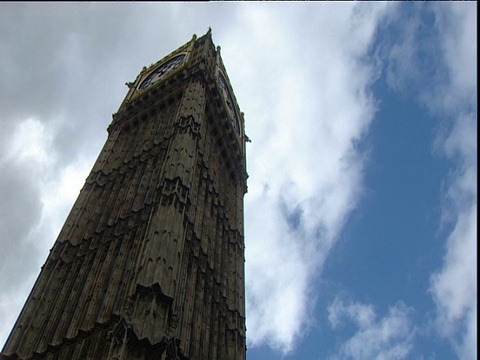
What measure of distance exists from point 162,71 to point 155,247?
34931mm

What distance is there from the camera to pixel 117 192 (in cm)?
3662

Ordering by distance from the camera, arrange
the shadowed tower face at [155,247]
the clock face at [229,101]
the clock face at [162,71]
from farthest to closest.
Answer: the clock face at [162,71], the clock face at [229,101], the shadowed tower face at [155,247]

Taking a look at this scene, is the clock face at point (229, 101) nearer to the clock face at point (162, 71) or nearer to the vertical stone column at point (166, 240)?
the clock face at point (162, 71)

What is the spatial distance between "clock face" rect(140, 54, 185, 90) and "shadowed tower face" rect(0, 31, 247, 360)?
440 centimetres

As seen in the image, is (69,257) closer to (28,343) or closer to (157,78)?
(28,343)

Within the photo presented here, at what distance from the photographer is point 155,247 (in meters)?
25.2

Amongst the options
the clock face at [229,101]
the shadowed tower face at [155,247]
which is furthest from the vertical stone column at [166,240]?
the clock face at [229,101]

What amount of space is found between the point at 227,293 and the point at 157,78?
28.6 m

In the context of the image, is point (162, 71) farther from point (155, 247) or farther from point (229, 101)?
point (155, 247)

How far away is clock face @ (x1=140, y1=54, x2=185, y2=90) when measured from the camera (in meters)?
54.4

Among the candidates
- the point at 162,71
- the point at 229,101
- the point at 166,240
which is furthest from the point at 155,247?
the point at 162,71

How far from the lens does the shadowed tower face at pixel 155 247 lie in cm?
2312

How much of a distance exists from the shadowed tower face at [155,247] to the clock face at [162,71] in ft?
→ 14.4

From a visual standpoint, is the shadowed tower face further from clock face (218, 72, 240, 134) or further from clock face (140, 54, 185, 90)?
clock face (140, 54, 185, 90)
